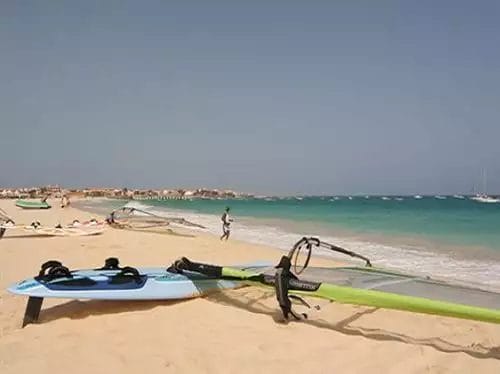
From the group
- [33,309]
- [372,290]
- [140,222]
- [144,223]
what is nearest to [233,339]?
[372,290]

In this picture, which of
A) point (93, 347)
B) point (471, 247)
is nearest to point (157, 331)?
point (93, 347)

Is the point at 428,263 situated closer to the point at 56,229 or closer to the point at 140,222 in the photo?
the point at 56,229

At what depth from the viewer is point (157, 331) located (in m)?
4.35

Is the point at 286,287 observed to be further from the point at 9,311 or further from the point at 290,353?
the point at 9,311

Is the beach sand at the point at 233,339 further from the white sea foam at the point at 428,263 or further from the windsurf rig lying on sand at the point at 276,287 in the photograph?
the white sea foam at the point at 428,263

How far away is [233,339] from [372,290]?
1.47 m

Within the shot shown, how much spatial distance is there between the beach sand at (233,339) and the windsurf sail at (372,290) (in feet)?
0.84

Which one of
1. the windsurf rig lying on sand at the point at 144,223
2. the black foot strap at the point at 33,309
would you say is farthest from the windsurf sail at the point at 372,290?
the windsurf rig lying on sand at the point at 144,223

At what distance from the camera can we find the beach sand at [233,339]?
11.6 feet

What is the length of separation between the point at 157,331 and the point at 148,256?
19.3 feet

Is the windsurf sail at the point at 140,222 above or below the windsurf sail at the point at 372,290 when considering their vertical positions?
below

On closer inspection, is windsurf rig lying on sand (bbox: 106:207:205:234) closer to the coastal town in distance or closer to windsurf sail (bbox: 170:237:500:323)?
windsurf sail (bbox: 170:237:500:323)

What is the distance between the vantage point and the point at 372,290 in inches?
183

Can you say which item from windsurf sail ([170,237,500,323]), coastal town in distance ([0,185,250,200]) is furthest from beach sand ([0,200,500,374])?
coastal town in distance ([0,185,250,200])
